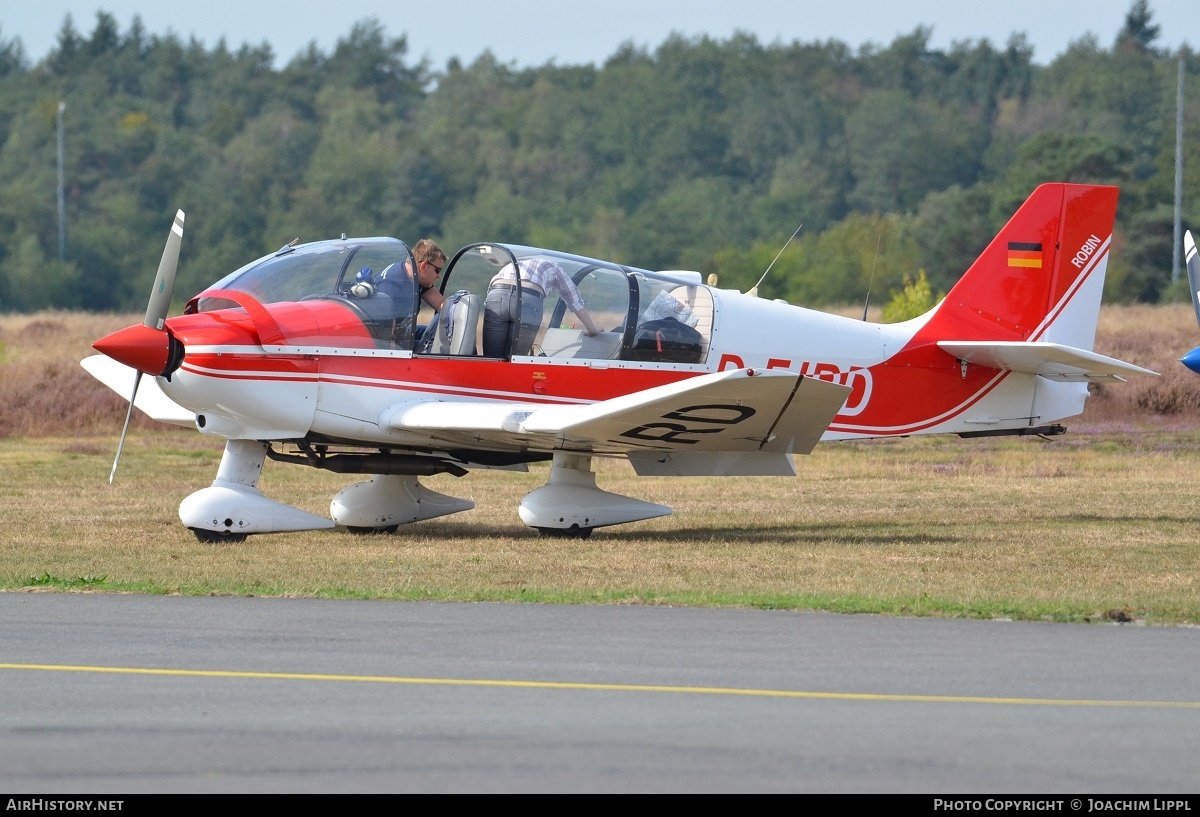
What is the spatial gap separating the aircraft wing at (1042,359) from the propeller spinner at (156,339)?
6604 millimetres

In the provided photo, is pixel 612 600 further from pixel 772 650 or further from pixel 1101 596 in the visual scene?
pixel 1101 596

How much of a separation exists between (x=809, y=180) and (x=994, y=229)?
2495 centimetres

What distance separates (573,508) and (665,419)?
1.29 metres

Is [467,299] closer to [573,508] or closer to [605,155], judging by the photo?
[573,508]

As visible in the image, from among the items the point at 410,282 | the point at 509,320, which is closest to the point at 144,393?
the point at 410,282

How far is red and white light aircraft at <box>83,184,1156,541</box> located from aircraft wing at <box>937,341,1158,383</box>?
1.0 inches

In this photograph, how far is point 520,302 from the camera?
40.9 ft

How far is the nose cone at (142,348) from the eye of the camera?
36.8 ft

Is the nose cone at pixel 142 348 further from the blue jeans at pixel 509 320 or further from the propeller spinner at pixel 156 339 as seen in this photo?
the blue jeans at pixel 509 320

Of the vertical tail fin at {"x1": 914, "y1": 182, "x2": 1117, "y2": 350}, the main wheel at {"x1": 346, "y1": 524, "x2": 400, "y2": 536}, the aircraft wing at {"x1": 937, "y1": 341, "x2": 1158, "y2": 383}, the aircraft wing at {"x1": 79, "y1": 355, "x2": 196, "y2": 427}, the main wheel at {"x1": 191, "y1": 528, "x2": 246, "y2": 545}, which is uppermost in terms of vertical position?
the vertical tail fin at {"x1": 914, "y1": 182, "x2": 1117, "y2": 350}

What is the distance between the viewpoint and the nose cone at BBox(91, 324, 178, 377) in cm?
1121

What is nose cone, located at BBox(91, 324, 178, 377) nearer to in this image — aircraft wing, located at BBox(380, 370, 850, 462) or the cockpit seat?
aircraft wing, located at BBox(380, 370, 850, 462)

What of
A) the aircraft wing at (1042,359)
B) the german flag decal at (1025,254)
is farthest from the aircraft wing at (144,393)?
→ the german flag decal at (1025,254)

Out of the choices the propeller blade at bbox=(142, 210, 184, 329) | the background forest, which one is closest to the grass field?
the propeller blade at bbox=(142, 210, 184, 329)
